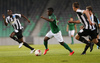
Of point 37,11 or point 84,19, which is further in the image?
point 37,11

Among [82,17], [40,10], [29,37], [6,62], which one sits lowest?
[29,37]

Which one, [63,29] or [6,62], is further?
[63,29]

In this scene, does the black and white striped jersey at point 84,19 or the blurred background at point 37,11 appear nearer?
the black and white striped jersey at point 84,19

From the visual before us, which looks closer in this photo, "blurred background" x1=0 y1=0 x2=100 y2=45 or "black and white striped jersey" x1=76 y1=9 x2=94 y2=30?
"black and white striped jersey" x1=76 y1=9 x2=94 y2=30

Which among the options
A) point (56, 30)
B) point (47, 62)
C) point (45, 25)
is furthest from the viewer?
point (45, 25)

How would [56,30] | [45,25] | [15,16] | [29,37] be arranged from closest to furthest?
[56,30]
[15,16]
[29,37]
[45,25]

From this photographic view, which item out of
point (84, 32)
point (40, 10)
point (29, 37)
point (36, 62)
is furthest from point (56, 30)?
point (40, 10)

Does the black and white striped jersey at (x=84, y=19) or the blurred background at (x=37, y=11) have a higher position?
the black and white striped jersey at (x=84, y=19)

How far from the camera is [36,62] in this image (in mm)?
6246

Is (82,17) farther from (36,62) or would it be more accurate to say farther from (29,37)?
(29,37)

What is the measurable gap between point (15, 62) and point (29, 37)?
1476 cm

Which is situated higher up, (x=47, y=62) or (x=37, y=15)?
(x=47, y=62)

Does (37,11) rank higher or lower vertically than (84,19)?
lower

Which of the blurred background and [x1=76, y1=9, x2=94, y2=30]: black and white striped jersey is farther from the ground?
[x1=76, y1=9, x2=94, y2=30]: black and white striped jersey
